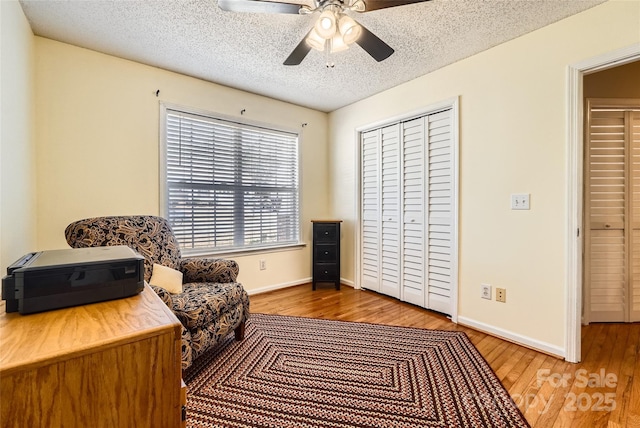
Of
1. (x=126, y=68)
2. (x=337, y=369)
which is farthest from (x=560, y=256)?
(x=126, y=68)

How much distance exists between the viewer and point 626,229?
252 cm

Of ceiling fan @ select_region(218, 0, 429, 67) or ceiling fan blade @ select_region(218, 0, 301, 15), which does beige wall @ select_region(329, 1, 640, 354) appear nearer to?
ceiling fan @ select_region(218, 0, 429, 67)

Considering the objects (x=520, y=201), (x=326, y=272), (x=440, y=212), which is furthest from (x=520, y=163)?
(x=326, y=272)

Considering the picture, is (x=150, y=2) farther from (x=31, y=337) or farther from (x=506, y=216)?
(x=506, y=216)

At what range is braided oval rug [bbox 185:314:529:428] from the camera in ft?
4.59

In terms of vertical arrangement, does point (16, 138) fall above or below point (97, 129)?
below

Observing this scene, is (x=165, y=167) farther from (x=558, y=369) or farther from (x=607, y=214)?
(x=607, y=214)

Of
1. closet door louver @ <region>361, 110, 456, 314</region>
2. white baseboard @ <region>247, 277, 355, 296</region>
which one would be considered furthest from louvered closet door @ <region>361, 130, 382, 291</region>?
white baseboard @ <region>247, 277, 355, 296</region>

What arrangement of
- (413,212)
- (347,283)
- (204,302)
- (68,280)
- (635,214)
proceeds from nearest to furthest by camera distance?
(68,280)
(204,302)
(635,214)
(413,212)
(347,283)

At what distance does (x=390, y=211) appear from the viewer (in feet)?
10.6

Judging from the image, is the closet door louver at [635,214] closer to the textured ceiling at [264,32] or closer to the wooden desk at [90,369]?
the textured ceiling at [264,32]

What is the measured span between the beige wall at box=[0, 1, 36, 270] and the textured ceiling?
0.93 ft

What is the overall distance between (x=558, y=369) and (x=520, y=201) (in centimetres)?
115

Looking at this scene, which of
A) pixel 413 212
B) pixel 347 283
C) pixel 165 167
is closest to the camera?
pixel 165 167
